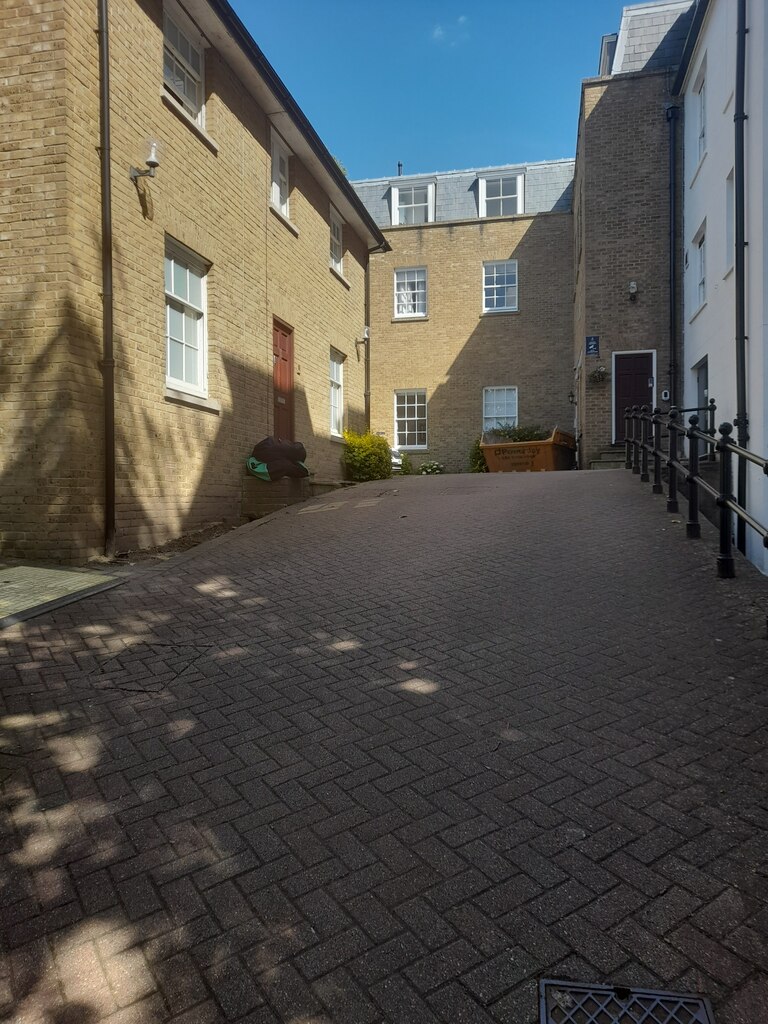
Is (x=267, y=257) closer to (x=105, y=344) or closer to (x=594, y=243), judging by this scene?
(x=105, y=344)

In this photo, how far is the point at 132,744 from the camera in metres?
3.21

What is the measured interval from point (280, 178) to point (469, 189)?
1280cm

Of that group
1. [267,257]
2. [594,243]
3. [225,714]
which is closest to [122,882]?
[225,714]

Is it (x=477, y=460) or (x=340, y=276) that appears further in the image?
(x=477, y=460)

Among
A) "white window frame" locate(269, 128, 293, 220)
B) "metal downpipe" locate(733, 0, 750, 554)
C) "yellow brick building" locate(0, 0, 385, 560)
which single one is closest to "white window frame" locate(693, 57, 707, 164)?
"metal downpipe" locate(733, 0, 750, 554)

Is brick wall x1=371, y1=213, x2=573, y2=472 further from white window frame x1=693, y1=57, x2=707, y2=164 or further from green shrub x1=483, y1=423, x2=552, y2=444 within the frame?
white window frame x1=693, y1=57, x2=707, y2=164

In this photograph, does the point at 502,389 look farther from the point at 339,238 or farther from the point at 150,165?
the point at 150,165

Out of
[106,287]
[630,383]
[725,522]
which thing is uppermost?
[630,383]

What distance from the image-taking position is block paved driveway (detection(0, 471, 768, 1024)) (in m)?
1.98

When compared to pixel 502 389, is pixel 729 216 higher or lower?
higher

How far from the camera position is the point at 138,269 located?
771 cm

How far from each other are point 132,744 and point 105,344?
501 cm

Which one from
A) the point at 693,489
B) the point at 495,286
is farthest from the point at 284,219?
the point at 495,286

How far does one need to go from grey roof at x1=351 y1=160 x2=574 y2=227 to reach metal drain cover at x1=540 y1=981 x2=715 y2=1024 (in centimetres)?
2269
